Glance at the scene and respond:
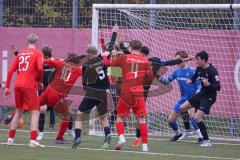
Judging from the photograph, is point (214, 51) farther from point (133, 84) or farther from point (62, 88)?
point (133, 84)

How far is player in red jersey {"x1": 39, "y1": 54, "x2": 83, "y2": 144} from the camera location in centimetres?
1541

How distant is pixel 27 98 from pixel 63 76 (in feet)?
6.26

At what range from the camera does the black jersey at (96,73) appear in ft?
47.9

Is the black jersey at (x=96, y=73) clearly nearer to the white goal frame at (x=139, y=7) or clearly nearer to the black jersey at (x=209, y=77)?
the black jersey at (x=209, y=77)

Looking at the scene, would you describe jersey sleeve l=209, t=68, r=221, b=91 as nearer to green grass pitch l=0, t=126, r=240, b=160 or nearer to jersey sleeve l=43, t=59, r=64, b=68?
green grass pitch l=0, t=126, r=240, b=160

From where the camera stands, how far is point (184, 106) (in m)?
16.8

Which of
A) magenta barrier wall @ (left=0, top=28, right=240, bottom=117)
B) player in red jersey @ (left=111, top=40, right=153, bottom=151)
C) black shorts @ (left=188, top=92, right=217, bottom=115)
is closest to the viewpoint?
player in red jersey @ (left=111, top=40, right=153, bottom=151)

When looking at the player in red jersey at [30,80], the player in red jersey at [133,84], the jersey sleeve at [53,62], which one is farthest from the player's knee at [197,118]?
the player in red jersey at [30,80]

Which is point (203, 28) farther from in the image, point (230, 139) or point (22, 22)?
point (22, 22)

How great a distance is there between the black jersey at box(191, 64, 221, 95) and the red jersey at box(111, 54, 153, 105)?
2.05m

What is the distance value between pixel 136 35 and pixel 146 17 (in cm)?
54

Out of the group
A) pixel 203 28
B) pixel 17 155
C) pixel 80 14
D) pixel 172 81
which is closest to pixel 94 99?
pixel 17 155

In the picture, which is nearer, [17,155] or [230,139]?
[17,155]

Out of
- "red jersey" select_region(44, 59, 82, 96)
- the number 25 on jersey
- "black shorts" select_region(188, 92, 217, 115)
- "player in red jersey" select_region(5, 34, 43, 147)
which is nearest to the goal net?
"black shorts" select_region(188, 92, 217, 115)
